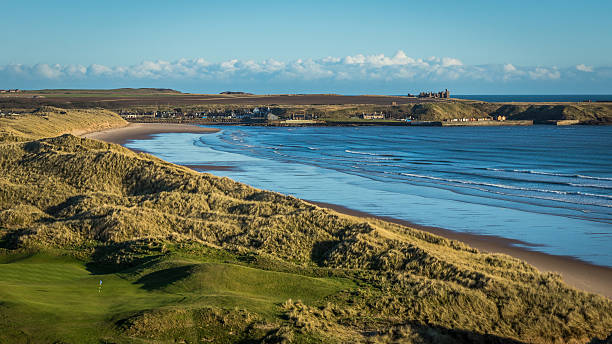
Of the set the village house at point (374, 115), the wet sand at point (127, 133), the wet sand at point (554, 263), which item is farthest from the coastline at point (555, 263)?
the village house at point (374, 115)

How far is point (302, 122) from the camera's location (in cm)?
14288

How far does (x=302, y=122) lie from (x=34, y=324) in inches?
5281

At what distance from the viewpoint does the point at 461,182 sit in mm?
42625

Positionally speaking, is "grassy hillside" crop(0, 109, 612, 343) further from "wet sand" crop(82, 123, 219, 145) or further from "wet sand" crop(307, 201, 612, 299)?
"wet sand" crop(82, 123, 219, 145)

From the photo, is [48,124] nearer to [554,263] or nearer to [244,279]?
[554,263]

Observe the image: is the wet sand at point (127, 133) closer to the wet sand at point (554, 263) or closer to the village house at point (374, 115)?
the wet sand at point (554, 263)

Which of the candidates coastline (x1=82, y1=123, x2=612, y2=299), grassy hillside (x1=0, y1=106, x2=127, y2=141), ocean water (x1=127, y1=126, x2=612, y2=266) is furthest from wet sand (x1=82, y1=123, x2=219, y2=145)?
coastline (x1=82, y1=123, x2=612, y2=299)

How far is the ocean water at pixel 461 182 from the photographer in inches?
1056

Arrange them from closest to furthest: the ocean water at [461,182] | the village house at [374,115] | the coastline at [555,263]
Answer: the coastline at [555,263], the ocean water at [461,182], the village house at [374,115]

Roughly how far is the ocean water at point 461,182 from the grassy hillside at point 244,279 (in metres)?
7.45

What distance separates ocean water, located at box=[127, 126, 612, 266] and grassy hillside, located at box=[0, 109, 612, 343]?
7.45 metres

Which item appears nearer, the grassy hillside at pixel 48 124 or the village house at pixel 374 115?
the grassy hillside at pixel 48 124

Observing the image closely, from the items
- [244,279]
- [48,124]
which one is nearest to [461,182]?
[244,279]

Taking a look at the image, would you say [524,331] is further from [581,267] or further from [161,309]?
[581,267]
